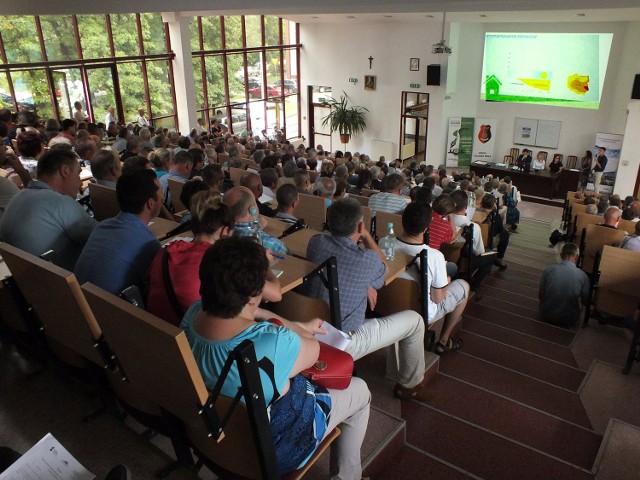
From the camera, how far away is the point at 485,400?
3.11 metres

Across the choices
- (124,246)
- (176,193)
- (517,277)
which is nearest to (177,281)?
(124,246)

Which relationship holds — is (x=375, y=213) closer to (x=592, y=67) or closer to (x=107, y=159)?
(x=107, y=159)

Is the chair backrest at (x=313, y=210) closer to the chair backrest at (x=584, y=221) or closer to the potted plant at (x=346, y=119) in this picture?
the chair backrest at (x=584, y=221)

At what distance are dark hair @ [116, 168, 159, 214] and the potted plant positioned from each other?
14.0 meters

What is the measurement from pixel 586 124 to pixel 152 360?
14500mm

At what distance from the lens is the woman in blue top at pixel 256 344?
168cm

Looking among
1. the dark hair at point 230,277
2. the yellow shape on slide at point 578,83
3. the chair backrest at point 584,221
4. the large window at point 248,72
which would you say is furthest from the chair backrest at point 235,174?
the yellow shape on slide at point 578,83

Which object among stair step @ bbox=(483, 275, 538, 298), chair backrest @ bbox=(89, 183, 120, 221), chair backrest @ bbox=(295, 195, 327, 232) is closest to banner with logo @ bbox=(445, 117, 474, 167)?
stair step @ bbox=(483, 275, 538, 298)

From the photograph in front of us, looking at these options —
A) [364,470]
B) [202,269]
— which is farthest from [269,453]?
[364,470]

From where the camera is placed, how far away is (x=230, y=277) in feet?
5.48

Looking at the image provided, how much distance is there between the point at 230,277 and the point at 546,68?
1420 cm

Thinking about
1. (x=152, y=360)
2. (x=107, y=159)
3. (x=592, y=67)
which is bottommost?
(x=152, y=360)

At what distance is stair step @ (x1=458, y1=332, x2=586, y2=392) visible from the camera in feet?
11.7

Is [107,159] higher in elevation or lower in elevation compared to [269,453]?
higher
